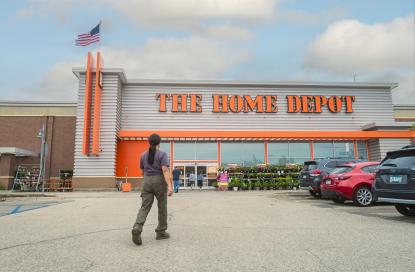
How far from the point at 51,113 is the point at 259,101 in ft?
55.7

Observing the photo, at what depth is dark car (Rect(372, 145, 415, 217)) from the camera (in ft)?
24.1

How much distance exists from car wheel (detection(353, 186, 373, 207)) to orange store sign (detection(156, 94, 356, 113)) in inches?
665

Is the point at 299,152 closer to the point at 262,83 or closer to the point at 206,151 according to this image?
the point at 262,83

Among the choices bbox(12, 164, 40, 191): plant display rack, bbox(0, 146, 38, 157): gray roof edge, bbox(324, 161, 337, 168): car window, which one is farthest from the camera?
bbox(12, 164, 40, 191): plant display rack

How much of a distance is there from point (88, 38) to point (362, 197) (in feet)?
64.5

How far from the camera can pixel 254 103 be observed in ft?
89.7

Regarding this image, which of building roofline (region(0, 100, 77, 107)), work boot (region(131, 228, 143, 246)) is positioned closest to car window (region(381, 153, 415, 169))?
work boot (region(131, 228, 143, 246))

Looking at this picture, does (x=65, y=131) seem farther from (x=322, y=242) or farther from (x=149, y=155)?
(x=322, y=242)

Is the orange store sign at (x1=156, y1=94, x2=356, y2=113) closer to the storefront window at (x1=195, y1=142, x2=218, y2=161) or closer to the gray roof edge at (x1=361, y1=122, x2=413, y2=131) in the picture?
the gray roof edge at (x1=361, y1=122, x2=413, y2=131)

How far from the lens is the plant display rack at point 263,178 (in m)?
22.9

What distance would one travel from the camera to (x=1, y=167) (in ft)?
78.1

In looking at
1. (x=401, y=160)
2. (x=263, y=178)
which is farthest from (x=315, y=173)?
(x=263, y=178)

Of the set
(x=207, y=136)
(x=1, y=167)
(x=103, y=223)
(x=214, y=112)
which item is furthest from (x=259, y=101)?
(x=103, y=223)

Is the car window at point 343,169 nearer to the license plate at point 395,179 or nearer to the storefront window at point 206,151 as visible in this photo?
the license plate at point 395,179
